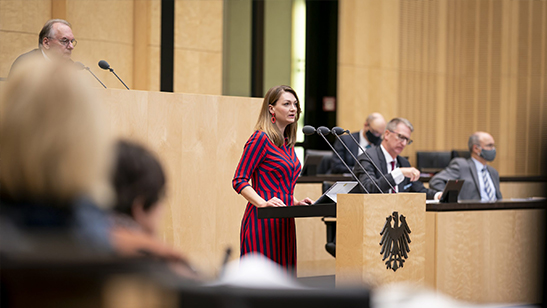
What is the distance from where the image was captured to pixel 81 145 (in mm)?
822

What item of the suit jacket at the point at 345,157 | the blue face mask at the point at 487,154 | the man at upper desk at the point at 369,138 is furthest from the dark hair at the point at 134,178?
the man at upper desk at the point at 369,138

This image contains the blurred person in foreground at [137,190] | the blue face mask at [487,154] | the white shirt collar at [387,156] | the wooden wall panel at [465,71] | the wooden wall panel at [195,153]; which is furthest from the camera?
the wooden wall panel at [465,71]

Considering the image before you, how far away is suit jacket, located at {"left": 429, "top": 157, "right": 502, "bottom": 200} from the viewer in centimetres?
566

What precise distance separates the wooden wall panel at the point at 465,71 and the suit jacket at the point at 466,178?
14.5 ft

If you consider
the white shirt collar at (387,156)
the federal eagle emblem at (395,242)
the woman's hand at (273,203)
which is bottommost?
the federal eagle emblem at (395,242)

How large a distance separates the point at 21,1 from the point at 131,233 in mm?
7019

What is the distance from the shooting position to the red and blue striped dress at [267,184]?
3.33 m

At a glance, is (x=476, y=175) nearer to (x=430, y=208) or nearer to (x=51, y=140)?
(x=430, y=208)

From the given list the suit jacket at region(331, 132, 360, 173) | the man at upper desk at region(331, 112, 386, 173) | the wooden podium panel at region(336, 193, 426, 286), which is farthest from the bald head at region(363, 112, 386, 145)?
the wooden podium panel at region(336, 193, 426, 286)

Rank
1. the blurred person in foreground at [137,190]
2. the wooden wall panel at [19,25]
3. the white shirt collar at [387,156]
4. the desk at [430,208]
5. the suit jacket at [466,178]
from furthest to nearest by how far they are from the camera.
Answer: the wooden wall panel at [19,25], the suit jacket at [466,178], the white shirt collar at [387,156], the desk at [430,208], the blurred person in foreground at [137,190]

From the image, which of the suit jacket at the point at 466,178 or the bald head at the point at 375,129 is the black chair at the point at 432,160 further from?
the suit jacket at the point at 466,178

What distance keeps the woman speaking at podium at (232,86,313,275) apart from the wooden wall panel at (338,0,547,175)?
6.96m

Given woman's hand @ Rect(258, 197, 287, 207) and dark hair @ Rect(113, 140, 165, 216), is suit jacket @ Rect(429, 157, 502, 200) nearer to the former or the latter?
woman's hand @ Rect(258, 197, 287, 207)

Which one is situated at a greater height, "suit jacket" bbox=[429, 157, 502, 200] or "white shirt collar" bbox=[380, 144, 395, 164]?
"white shirt collar" bbox=[380, 144, 395, 164]
